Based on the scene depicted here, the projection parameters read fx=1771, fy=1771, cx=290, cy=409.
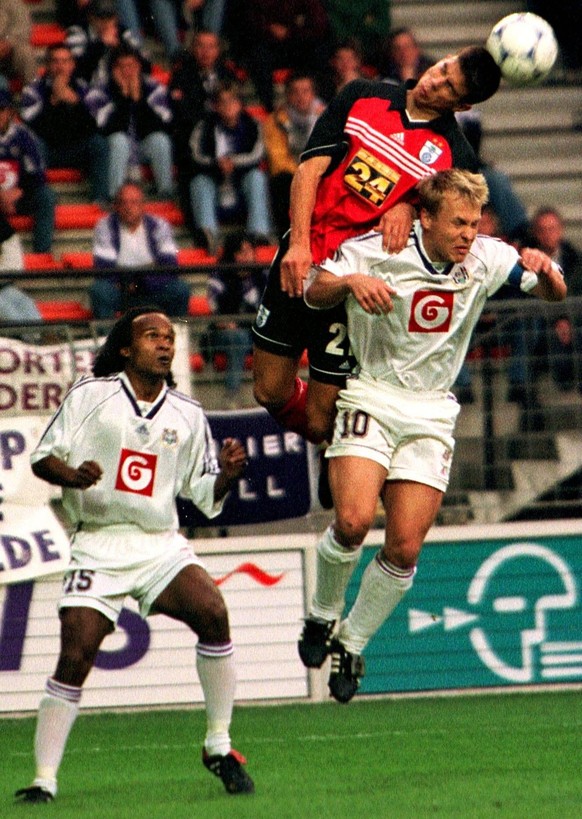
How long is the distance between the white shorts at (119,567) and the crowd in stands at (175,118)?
17.7 feet

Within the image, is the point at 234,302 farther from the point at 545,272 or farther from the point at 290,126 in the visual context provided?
the point at 545,272

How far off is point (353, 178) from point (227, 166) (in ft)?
21.4

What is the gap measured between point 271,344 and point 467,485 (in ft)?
11.8

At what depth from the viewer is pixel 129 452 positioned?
25.5 feet

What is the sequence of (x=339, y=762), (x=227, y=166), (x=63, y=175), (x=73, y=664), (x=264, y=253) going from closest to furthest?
1. (x=73, y=664)
2. (x=339, y=762)
3. (x=264, y=253)
4. (x=227, y=166)
5. (x=63, y=175)

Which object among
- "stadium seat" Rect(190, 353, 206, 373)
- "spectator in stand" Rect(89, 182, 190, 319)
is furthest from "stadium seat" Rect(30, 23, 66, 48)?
"stadium seat" Rect(190, 353, 206, 373)

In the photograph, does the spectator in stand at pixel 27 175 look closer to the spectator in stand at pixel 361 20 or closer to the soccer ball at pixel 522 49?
the spectator in stand at pixel 361 20


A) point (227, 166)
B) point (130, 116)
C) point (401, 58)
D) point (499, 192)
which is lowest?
point (499, 192)

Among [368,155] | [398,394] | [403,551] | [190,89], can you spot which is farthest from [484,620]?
[190,89]

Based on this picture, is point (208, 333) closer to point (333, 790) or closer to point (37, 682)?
point (37, 682)

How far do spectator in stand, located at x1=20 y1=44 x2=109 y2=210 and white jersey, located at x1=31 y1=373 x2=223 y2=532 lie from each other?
6381 mm

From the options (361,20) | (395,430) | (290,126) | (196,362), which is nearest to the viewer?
(395,430)

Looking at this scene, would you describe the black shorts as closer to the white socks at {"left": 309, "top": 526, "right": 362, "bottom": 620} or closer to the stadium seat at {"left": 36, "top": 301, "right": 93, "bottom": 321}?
the white socks at {"left": 309, "top": 526, "right": 362, "bottom": 620}

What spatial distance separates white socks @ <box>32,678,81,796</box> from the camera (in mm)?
7125
